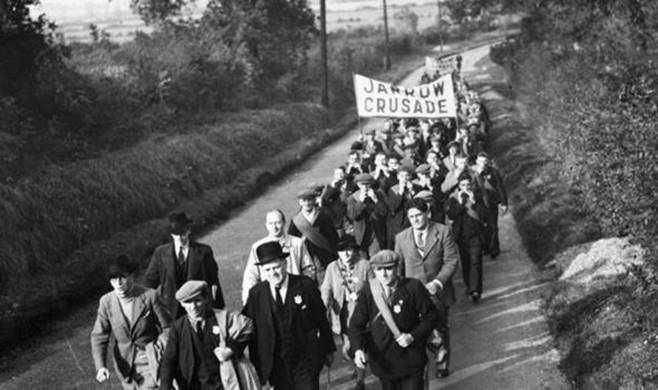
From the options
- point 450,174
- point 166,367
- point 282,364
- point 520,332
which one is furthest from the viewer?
point 450,174

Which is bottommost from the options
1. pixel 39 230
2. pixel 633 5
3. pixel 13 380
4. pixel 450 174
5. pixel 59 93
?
pixel 13 380

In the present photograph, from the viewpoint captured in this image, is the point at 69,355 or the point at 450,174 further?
the point at 450,174

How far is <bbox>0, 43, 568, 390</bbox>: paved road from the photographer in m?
7.63

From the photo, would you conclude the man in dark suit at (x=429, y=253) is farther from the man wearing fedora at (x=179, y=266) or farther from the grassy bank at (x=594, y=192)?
the man wearing fedora at (x=179, y=266)

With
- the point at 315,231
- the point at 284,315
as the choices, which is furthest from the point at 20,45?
the point at 284,315

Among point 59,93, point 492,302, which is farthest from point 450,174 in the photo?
point 59,93

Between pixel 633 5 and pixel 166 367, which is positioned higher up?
pixel 633 5

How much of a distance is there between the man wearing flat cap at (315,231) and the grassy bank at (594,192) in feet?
9.21

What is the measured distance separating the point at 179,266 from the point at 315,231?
1902 mm

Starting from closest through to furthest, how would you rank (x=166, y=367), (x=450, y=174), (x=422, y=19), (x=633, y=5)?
(x=166, y=367)
(x=450, y=174)
(x=633, y=5)
(x=422, y=19)

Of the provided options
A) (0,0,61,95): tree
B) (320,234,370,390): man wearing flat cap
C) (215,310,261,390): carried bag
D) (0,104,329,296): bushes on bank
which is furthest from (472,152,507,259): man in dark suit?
(0,0,61,95): tree

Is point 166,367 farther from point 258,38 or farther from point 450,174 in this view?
point 258,38

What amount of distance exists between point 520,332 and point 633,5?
15.6 meters

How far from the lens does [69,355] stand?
31.4 feet
